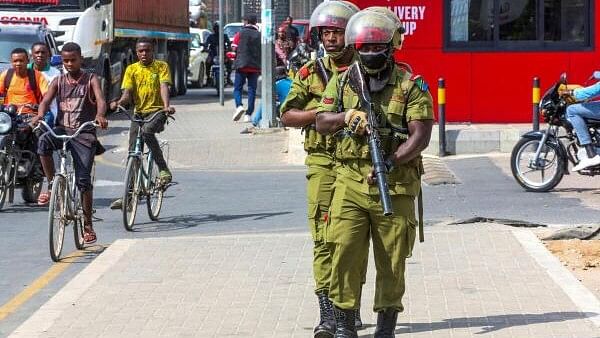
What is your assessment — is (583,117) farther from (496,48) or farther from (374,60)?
(374,60)

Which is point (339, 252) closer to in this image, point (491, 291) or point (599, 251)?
point (491, 291)

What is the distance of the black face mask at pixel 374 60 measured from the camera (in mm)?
6652

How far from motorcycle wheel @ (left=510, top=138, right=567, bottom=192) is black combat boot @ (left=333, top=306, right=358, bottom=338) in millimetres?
8013

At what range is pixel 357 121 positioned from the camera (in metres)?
6.57

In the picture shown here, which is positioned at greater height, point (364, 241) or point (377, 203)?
point (377, 203)

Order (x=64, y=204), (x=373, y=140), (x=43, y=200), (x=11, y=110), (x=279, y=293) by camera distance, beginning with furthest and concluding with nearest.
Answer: (x=43, y=200), (x=11, y=110), (x=64, y=204), (x=279, y=293), (x=373, y=140)

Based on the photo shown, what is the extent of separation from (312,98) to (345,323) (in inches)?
52.6

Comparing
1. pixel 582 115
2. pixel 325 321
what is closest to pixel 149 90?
pixel 582 115

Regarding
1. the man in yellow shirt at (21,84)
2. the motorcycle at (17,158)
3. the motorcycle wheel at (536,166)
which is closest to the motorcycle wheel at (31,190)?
the motorcycle at (17,158)

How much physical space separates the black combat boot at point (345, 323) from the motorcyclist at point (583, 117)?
7765 millimetres

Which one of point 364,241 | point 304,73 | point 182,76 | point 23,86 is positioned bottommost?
point 182,76

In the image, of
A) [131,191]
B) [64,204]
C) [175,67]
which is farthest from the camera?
[175,67]

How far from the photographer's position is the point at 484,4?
2030cm

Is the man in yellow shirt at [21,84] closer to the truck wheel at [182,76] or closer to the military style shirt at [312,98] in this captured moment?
the military style shirt at [312,98]
